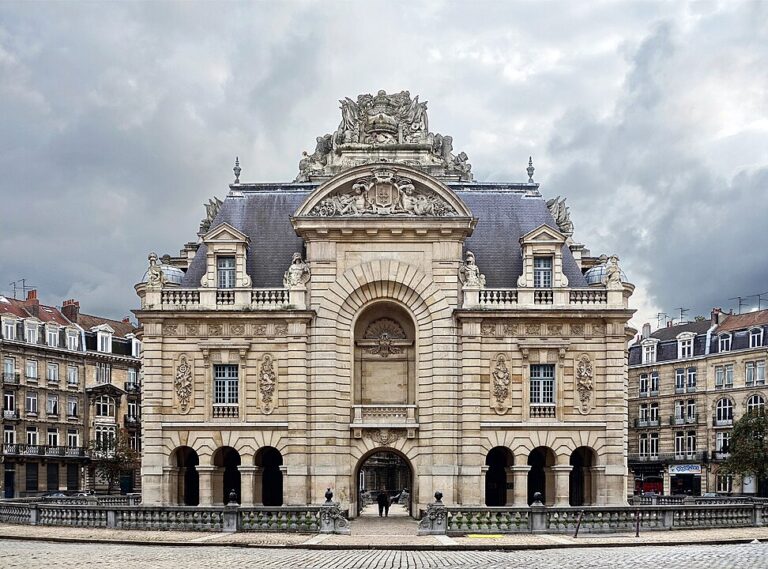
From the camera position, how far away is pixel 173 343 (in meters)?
49.7

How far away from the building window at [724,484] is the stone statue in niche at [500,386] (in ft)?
123

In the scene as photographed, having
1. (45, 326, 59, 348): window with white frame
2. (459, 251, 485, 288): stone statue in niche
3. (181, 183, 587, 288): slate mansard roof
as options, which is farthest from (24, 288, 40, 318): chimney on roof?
(459, 251, 485, 288): stone statue in niche

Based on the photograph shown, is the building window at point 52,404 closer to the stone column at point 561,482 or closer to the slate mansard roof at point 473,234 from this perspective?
the slate mansard roof at point 473,234

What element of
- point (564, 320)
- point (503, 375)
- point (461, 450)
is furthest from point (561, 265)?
point (461, 450)

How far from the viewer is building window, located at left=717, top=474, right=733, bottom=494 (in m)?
81.2

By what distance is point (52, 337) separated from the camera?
81.5 meters

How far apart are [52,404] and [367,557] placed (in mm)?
54568

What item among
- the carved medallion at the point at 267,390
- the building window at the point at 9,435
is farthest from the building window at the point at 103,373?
the carved medallion at the point at 267,390

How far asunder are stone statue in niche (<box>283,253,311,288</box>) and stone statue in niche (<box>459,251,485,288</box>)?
682cm

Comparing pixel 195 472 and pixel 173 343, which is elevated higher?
pixel 173 343

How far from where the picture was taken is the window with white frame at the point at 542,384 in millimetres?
49562

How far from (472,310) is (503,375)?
3.15 m

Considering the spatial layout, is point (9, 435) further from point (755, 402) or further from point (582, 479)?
point (755, 402)

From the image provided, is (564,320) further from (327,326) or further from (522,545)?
(522,545)
